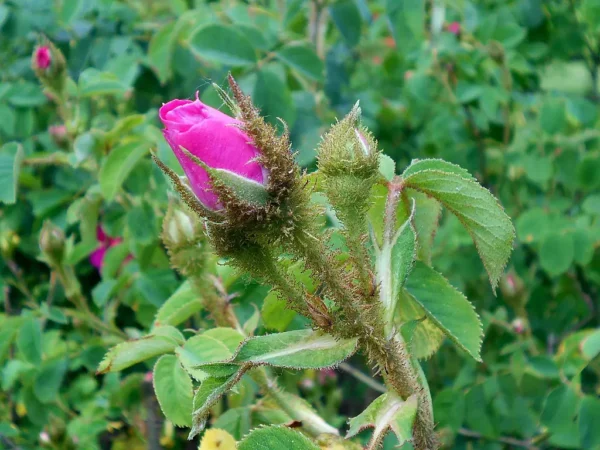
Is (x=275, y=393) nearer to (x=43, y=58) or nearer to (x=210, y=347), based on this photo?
(x=210, y=347)

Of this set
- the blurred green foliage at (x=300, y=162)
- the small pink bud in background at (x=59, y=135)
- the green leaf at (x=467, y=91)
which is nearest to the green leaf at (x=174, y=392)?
the blurred green foliage at (x=300, y=162)

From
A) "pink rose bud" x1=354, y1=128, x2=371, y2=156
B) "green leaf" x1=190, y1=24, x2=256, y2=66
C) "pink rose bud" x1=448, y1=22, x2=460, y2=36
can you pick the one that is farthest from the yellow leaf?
"pink rose bud" x1=448, y1=22, x2=460, y2=36

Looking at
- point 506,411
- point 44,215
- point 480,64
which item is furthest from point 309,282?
point 480,64

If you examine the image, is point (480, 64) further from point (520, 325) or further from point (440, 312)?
point (440, 312)

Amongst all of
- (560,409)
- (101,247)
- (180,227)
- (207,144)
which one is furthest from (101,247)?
(207,144)

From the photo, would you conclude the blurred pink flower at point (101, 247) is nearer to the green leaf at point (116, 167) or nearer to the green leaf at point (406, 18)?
the green leaf at point (116, 167)

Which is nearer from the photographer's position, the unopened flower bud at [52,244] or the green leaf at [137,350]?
the green leaf at [137,350]

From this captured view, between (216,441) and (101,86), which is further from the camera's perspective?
(101,86)
